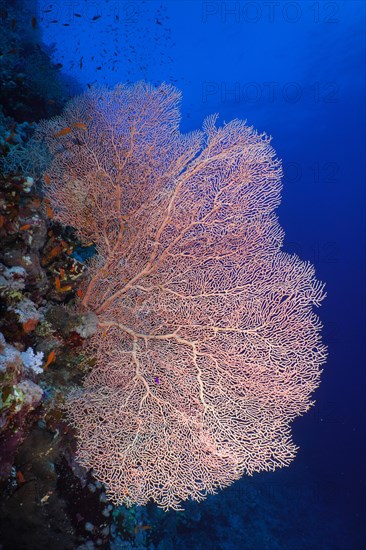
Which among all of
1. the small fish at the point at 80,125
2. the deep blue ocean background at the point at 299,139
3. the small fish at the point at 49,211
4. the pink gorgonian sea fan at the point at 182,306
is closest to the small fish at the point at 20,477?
the pink gorgonian sea fan at the point at 182,306

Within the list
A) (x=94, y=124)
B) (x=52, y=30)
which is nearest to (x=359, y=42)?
(x=94, y=124)

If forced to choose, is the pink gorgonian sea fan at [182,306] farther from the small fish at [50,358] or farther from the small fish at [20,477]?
the small fish at [20,477]

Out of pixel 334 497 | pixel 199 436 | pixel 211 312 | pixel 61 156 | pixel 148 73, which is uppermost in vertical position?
pixel 148 73

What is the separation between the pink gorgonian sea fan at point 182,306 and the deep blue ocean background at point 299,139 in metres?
5.25

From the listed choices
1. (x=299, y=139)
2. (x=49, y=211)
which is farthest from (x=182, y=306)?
(x=299, y=139)

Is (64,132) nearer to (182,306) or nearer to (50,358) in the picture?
(182,306)

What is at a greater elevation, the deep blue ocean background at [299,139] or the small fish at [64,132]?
the deep blue ocean background at [299,139]

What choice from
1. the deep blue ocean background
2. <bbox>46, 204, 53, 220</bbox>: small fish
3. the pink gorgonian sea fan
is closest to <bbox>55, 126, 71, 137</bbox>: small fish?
the pink gorgonian sea fan

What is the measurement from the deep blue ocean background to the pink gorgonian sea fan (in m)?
5.25

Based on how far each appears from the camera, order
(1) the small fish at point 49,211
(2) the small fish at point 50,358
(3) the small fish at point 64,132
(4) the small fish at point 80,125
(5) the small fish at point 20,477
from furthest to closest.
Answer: (3) the small fish at point 64,132
(4) the small fish at point 80,125
(1) the small fish at point 49,211
(2) the small fish at point 50,358
(5) the small fish at point 20,477

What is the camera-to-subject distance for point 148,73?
167 feet

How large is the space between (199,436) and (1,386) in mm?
2024

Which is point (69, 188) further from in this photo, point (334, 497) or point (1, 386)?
point (334, 497)

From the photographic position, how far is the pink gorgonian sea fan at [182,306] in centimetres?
336
